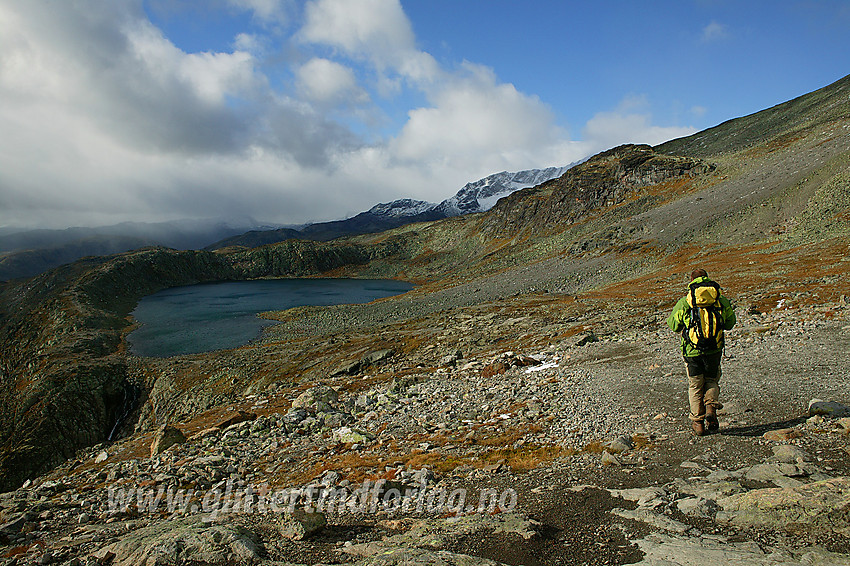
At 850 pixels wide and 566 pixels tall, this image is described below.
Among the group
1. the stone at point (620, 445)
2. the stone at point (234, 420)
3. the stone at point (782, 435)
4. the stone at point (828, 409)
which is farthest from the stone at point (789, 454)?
the stone at point (234, 420)

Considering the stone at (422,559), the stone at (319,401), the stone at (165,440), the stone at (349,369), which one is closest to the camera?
the stone at (422,559)

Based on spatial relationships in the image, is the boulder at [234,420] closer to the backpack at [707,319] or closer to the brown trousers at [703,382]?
the brown trousers at [703,382]

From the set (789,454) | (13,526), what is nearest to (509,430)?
(789,454)

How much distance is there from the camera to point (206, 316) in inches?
2847

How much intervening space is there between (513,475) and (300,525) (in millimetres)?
4132

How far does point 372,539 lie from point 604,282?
49.6 m

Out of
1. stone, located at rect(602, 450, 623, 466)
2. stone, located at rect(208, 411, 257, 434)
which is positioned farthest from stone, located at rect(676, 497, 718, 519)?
stone, located at rect(208, 411, 257, 434)

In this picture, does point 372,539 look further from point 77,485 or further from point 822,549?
point 77,485

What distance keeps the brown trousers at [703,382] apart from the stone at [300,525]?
25.1ft

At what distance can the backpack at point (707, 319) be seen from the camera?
838 centimetres

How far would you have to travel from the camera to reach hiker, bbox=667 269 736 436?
8.41 meters

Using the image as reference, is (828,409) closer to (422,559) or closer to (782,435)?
(782,435)

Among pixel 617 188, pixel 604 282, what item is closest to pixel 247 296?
pixel 604 282

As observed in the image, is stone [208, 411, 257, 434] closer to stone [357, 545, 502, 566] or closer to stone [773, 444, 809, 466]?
stone [357, 545, 502, 566]
